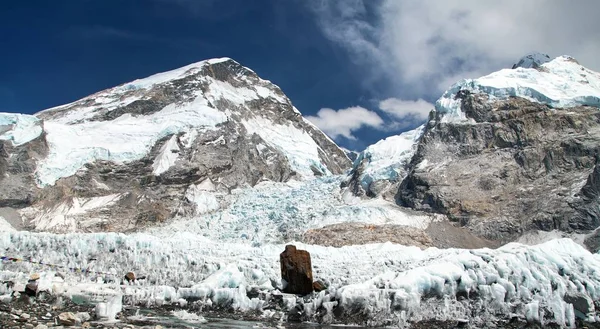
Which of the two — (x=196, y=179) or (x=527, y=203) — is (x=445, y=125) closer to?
(x=527, y=203)

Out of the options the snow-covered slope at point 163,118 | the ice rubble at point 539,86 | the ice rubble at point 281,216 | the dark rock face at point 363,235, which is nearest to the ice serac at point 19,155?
the snow-covered slope at point 163,118

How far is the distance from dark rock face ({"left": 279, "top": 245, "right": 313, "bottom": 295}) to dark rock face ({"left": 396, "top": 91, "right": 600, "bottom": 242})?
52665 mm

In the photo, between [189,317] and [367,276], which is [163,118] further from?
[189,317]

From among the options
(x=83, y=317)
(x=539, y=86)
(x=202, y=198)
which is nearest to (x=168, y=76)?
(x=202, y=198)

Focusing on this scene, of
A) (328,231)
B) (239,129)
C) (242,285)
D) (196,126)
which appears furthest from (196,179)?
(242,285)

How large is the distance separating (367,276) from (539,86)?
73.0 meters

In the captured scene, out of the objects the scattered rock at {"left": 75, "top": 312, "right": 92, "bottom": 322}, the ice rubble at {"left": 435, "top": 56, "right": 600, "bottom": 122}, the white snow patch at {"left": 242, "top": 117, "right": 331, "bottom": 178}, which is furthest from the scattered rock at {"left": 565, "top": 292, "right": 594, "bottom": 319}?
the white snow patch at {"left": 242, "top": 117, "right": 331, "bottom": 178}

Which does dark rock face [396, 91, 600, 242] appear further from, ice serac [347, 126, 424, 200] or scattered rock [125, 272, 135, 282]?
scattered rock [125, 272, 135, 282]

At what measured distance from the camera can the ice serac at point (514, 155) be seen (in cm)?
7712

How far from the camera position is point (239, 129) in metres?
132

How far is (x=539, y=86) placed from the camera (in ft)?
316

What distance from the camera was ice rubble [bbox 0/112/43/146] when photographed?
330ft

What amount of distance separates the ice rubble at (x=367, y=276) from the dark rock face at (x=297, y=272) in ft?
3.35

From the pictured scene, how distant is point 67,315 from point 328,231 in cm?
5769
